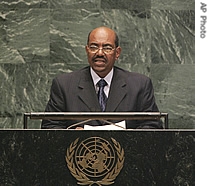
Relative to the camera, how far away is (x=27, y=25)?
6.00 meters

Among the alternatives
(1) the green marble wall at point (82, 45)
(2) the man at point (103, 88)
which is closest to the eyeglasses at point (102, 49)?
(2) the man at point (103, 88)

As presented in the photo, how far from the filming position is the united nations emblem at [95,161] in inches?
125

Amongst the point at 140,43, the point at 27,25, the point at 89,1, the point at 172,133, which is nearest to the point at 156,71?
the point at 140,43

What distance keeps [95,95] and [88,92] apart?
0.20 feet

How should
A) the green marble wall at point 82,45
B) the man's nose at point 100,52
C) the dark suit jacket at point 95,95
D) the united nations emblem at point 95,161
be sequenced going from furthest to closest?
the green marble wall at point 82,45
the man's nose at point 100,52
the dark suit jacket at point 95,95
the united nations emblem at point 95,161

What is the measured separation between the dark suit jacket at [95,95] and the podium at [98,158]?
2.87ft

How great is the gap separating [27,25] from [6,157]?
2.99m

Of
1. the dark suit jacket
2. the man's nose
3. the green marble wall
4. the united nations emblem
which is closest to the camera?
the united nations emblem

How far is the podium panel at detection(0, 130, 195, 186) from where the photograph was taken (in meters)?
3.19

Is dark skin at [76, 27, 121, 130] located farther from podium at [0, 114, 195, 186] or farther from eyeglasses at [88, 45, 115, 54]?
podium at [0, 114, 195, 186]

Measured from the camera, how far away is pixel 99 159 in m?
3.18

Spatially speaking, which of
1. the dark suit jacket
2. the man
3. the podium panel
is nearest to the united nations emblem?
the podium panel

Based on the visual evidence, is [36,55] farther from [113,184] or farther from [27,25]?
[113,184]

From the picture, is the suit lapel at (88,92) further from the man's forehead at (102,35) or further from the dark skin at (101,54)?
the man's forehead at (102,35)
